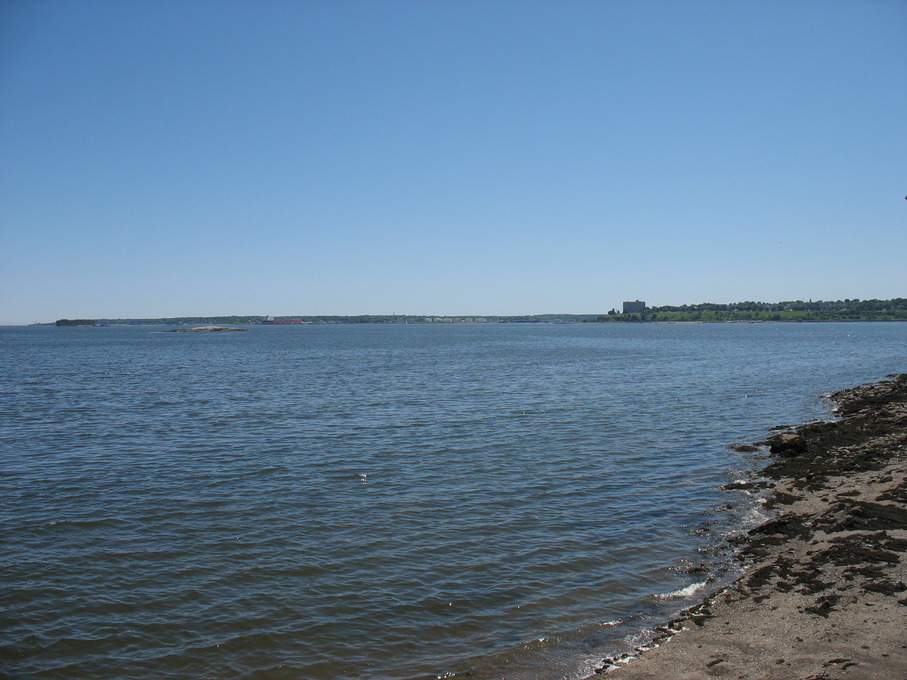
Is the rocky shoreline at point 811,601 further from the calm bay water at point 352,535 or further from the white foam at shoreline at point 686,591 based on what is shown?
the calm bay water at point 352,535

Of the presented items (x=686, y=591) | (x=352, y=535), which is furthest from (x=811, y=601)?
(x=352, y=535)

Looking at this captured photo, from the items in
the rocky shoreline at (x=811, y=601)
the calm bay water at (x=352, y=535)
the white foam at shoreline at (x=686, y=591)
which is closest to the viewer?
the rocky shoreline at (x=811, y=601)

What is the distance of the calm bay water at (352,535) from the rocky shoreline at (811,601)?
92 cm

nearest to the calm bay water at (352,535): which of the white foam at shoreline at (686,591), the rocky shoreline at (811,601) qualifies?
the white foam at shoreline at (686,591)

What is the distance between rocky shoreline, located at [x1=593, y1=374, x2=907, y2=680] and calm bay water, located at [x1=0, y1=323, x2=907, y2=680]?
36.2 inches

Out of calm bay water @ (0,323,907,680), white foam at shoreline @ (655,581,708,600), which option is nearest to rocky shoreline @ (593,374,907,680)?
white foam at shoreline @ (655,581,708,600)

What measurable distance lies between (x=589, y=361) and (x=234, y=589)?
216 ft

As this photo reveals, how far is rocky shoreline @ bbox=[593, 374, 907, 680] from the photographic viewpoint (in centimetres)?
833

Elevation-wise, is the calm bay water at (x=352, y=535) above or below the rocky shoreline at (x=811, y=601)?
below

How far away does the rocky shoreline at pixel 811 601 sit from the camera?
833 centimetres

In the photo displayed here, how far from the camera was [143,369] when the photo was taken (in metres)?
67.4

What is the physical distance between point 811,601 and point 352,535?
9.13 m

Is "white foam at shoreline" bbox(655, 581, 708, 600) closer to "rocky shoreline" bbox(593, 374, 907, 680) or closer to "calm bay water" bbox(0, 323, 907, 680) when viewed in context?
"calm bay water" bbox(0, 323, 907, 680)

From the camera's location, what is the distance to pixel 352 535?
1471 centimetres
